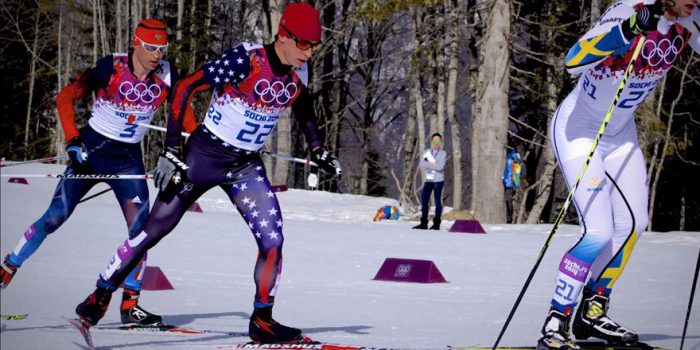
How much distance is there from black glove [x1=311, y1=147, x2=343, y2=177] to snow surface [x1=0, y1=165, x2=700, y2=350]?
1064 mm

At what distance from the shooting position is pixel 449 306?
7984 mm

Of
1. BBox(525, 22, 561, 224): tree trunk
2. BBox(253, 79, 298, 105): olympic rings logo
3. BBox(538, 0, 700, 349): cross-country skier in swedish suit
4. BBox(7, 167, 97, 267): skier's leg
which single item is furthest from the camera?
BBox(525, 22, 561, 224): tree trunk

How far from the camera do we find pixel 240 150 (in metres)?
5.80

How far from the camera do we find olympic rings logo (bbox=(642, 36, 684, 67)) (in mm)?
5402

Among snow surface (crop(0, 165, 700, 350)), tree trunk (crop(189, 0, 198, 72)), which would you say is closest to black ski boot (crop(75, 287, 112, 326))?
snow surface (crop(0, 165, 700, 350))

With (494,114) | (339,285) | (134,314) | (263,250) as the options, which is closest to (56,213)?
(134,314)

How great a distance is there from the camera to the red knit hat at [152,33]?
6859mm

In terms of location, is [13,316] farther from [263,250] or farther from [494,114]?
[494,114]

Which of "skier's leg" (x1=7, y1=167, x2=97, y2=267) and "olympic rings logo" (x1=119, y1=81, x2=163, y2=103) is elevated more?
"olympic rings logo" (x1=119, y1=81, x2=163, y2=103)

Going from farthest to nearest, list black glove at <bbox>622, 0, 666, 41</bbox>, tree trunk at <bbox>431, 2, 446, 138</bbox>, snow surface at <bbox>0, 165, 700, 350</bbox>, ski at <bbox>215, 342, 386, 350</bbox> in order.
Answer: tree trunk at <bbox>431, 2, 446, 138</bbox>, snow surface at <bbox>0, 165, 700, 350</bbox>, ski at <bbox>215, 342, 386, 350</bbox>, black glove at <bbox>622, 0, 666, 41</bbox>

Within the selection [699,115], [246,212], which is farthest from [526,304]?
[699,115]

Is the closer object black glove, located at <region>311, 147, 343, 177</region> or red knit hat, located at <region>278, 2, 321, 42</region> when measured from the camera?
Answer: red knit hat, located at <region>278, 2, 321, 42</region>

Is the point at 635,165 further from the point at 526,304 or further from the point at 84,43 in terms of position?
the point at 84,43

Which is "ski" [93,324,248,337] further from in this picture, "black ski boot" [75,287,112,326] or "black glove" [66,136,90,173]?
"black glove" [66,136,90,173]
